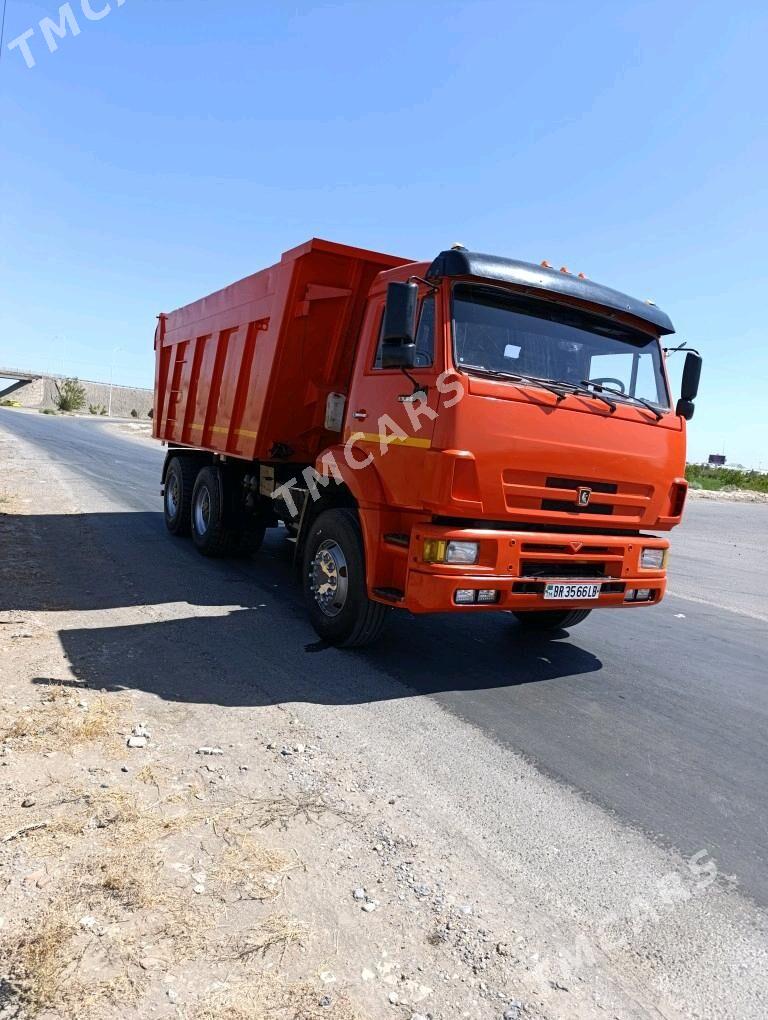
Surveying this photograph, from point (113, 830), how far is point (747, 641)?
6.12 metres

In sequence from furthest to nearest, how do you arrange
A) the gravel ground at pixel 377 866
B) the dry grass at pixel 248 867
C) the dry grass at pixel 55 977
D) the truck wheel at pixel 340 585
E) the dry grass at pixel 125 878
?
the truck wheel at pixel 340 585 → the dry grass at pixel 248 867 → the dry grass at pixel 125 878 → the gravel ground at pixel 377 866 → the dry grass at pixel 55 977

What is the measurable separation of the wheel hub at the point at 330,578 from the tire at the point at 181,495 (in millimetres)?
4381

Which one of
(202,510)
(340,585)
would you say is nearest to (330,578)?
(340,585)

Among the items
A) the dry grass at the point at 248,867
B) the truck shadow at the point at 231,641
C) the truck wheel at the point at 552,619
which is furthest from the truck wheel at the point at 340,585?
the dry grass at the point at 248,867

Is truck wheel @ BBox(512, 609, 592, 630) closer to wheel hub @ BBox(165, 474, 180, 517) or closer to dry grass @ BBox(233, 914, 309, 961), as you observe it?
dry grass @ BBox(233, 914, 309, 961)

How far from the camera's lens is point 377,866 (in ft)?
9.28

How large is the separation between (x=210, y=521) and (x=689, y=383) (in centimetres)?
549

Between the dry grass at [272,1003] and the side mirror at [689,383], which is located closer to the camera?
the dry grass at [272,1003]

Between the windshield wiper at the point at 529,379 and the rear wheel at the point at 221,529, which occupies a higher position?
the windshield wiper at the point at 529,379

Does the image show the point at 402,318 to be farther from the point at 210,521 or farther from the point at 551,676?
the point at 210,521

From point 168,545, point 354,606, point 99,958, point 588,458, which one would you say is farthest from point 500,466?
point 168,545

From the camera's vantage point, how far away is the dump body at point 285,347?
6.46 meters

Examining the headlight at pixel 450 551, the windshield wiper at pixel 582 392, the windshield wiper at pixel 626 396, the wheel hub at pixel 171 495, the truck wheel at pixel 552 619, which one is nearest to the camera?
the headlight at pixel 450 551

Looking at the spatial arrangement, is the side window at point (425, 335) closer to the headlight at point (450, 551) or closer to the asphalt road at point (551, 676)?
the headlight at point (450, 551)
